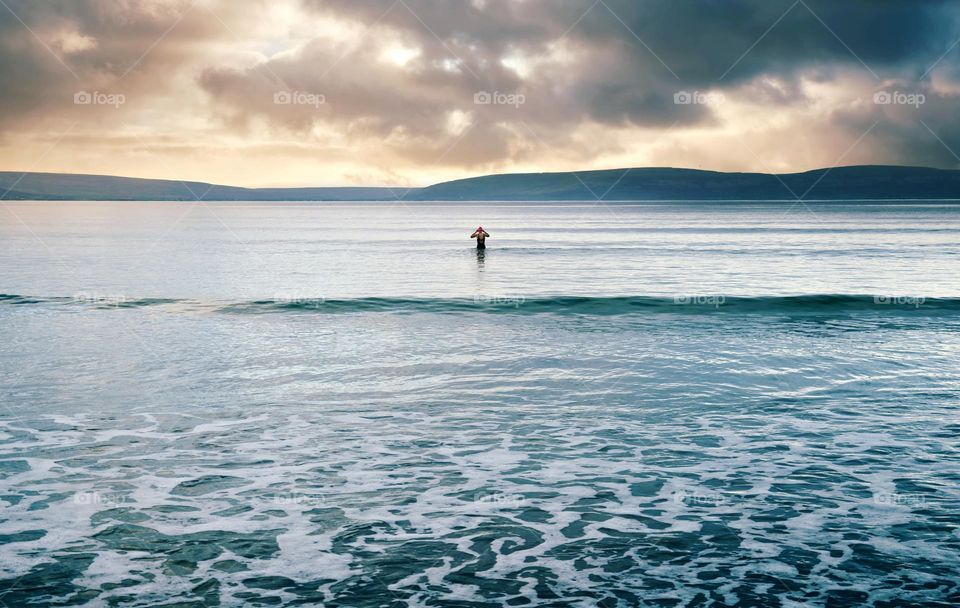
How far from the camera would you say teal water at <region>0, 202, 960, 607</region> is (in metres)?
7.75

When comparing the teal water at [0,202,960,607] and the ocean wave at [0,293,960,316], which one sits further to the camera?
the ocean wave at [0,293,960,316]

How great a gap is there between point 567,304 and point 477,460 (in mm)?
22027

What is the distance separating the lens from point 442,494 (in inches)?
398

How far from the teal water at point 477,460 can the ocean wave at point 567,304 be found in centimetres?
248

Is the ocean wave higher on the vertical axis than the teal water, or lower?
higher

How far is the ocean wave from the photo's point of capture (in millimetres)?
31094

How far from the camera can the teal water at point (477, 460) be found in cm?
775

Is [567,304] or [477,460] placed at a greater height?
[567,304]

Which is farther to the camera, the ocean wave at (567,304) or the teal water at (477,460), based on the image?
the ocean wave at (567,304)

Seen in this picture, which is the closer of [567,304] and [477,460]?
[477,460]

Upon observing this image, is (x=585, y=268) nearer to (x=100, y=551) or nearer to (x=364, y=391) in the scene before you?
(x=364, y=391)

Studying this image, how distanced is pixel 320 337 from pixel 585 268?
29.9 meters

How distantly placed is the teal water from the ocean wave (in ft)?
8.14

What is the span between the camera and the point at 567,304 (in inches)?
1307
